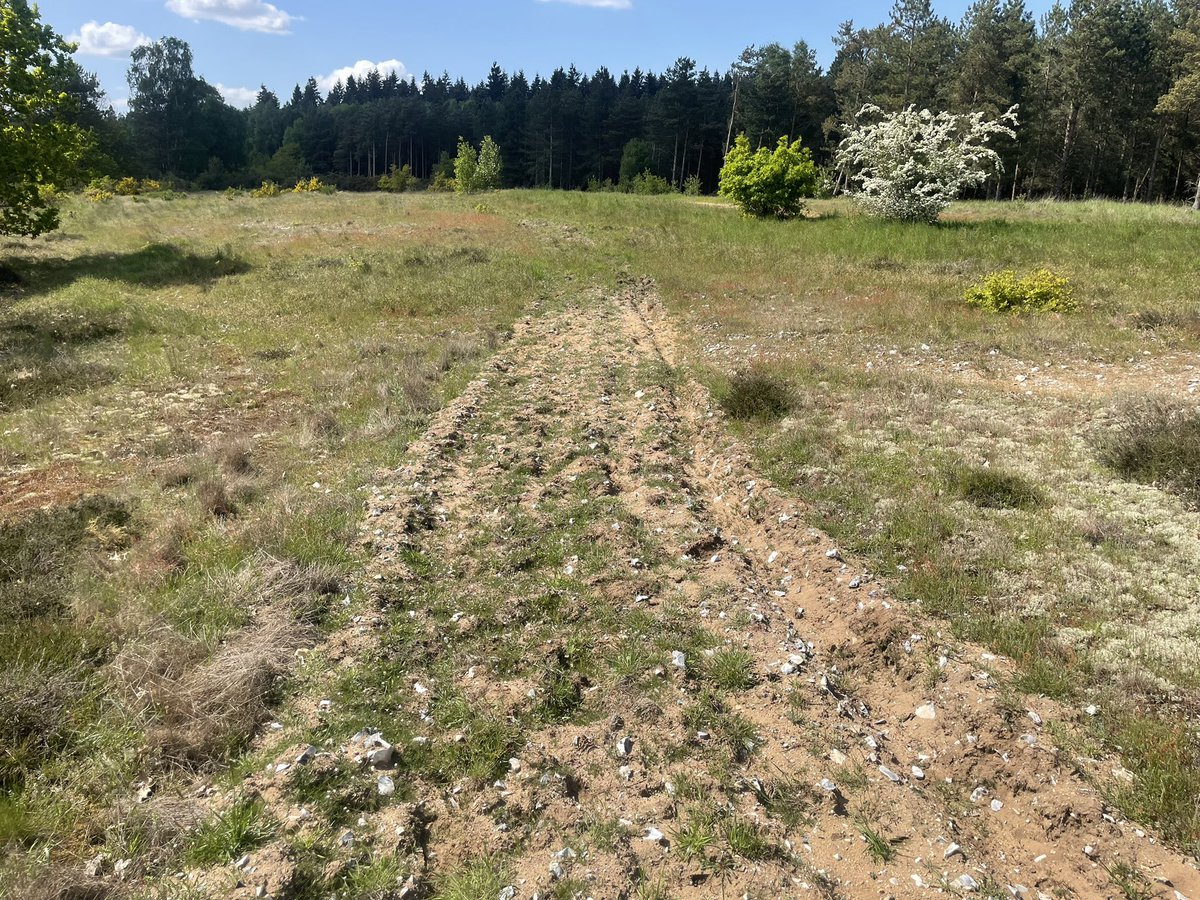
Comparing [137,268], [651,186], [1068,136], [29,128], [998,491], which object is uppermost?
[1068,136]

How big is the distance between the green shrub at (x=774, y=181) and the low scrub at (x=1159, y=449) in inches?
1102

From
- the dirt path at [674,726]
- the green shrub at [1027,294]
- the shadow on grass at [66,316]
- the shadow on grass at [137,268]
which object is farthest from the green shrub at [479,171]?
the dirt path at [674,726]

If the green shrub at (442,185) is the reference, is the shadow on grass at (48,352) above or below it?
below

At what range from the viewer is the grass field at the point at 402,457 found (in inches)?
195

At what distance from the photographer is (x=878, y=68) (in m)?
60.0

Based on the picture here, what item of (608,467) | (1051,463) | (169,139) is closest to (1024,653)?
(1051,463)

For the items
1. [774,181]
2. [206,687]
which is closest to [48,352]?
[206,687]

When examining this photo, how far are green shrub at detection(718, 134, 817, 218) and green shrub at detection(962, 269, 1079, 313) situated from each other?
18.6 metres

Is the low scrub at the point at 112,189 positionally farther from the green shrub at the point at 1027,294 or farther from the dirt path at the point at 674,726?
the green shrub at the point at 1027,294

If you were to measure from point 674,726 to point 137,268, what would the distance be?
96.4 feet

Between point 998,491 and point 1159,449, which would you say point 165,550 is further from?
point 1159,449

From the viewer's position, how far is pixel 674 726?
17.6 ft

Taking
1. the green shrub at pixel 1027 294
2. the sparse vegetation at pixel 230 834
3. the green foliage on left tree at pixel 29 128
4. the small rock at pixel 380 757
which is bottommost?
the sparse vegetation at pixel 230 834

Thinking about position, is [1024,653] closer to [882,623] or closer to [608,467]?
[882,623]
